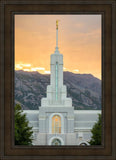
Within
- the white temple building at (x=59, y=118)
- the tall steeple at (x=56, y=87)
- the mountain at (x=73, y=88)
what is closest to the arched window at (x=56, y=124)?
the white temple building at (x=59, y=118)

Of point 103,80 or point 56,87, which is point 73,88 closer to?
point 56,87

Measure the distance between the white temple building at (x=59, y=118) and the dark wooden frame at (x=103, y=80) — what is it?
33.4 ft

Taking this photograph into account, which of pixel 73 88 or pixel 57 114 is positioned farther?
pixel 73 88

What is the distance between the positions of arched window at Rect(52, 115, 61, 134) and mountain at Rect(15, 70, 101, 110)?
1130mm

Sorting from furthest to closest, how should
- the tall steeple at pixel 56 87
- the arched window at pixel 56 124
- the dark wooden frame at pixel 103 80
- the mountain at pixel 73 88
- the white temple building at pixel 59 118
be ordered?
the tall steeple at pixel 56 87, the arched window at pixel 56 124, the white temple building at pixel 59 118, the mountain at pixel 73 88, the dark wooden frame at pixel 103 80

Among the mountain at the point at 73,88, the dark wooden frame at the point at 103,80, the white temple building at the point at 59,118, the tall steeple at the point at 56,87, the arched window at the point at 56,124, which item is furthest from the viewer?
the tall steeple at the point at 56,87

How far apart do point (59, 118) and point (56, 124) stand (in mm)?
465

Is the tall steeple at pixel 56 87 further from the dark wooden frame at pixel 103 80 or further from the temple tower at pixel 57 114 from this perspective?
the dark wooden frame at pixel 103 80

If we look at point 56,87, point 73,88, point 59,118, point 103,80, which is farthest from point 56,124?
point 103,80

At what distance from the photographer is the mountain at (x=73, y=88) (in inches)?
479

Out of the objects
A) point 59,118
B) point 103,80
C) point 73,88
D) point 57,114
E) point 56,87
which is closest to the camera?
point 103,80

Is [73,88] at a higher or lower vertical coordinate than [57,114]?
higher

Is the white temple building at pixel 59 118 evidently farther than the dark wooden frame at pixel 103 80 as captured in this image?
Yes

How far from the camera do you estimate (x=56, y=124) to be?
13.1 m
